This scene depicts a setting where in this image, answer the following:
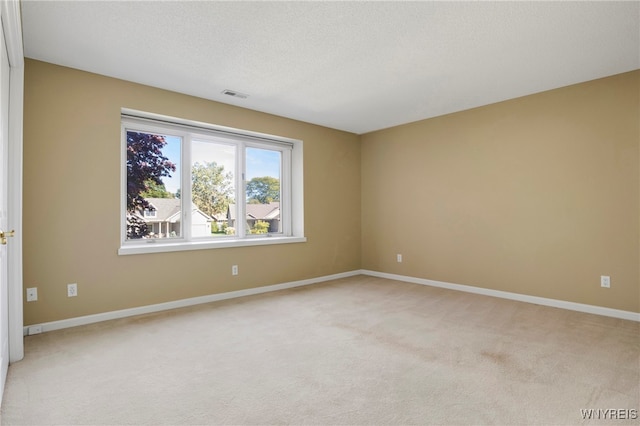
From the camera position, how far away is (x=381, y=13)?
232 centimetres

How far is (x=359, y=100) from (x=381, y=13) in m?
1.77

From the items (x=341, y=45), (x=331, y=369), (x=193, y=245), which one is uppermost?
(x=341, y=45)

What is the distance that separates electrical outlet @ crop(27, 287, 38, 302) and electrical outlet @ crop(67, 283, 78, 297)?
0.72 feet

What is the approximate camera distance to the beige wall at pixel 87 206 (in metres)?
2.99

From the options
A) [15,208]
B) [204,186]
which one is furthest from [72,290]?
[204,186]

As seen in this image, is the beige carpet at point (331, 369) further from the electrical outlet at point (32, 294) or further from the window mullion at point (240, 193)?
the window mullion at point (240, 193)

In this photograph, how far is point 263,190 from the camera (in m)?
4.88

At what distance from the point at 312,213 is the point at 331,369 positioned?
9.87ft

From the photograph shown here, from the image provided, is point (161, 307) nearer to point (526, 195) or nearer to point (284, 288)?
point (284, 288)

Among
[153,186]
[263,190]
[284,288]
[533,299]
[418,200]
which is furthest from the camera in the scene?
[418,200]

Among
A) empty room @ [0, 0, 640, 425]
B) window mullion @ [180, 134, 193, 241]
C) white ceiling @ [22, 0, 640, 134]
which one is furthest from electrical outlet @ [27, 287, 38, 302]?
white ceiling @ [22, 0, 640, 134]

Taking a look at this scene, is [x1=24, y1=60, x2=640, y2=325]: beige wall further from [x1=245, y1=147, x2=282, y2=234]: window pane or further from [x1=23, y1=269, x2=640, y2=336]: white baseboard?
[x1=245, y1=147, x2=282, y2=234]: window pane

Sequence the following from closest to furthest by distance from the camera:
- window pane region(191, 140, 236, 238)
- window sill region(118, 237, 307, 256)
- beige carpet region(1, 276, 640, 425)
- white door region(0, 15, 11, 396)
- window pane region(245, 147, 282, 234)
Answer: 1. beige carpet region(1, 276, 640, 425)
2. white door region(0, 15, 11, 396)
3. window sill region(118, 237, 307, 256)
4. window pane region(191, 140, 236, 238)
5. window pane region(245, 147, 282, 234)

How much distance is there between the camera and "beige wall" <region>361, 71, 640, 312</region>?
3.38 meters
